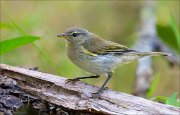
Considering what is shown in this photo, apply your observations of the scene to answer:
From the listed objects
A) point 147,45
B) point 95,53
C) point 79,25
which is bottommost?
point 95,53

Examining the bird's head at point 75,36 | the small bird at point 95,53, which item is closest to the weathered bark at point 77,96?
the small bird at point 95,53

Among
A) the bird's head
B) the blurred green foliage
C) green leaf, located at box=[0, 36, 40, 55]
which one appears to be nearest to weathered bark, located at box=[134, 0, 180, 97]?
the blurred green foliage

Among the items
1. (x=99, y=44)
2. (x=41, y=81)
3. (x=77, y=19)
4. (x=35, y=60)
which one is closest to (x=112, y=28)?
(x=77, y=19)

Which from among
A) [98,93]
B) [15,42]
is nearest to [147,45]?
[15,42]

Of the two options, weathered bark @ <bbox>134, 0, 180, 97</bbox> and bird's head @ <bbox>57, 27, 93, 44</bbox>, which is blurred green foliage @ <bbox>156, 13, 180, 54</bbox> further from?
bird's head @ <bbox>57, 27, 93, 44</bbox>

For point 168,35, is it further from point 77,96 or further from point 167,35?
point 77,96

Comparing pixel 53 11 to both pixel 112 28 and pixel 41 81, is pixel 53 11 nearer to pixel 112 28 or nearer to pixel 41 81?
pixel 112 28
